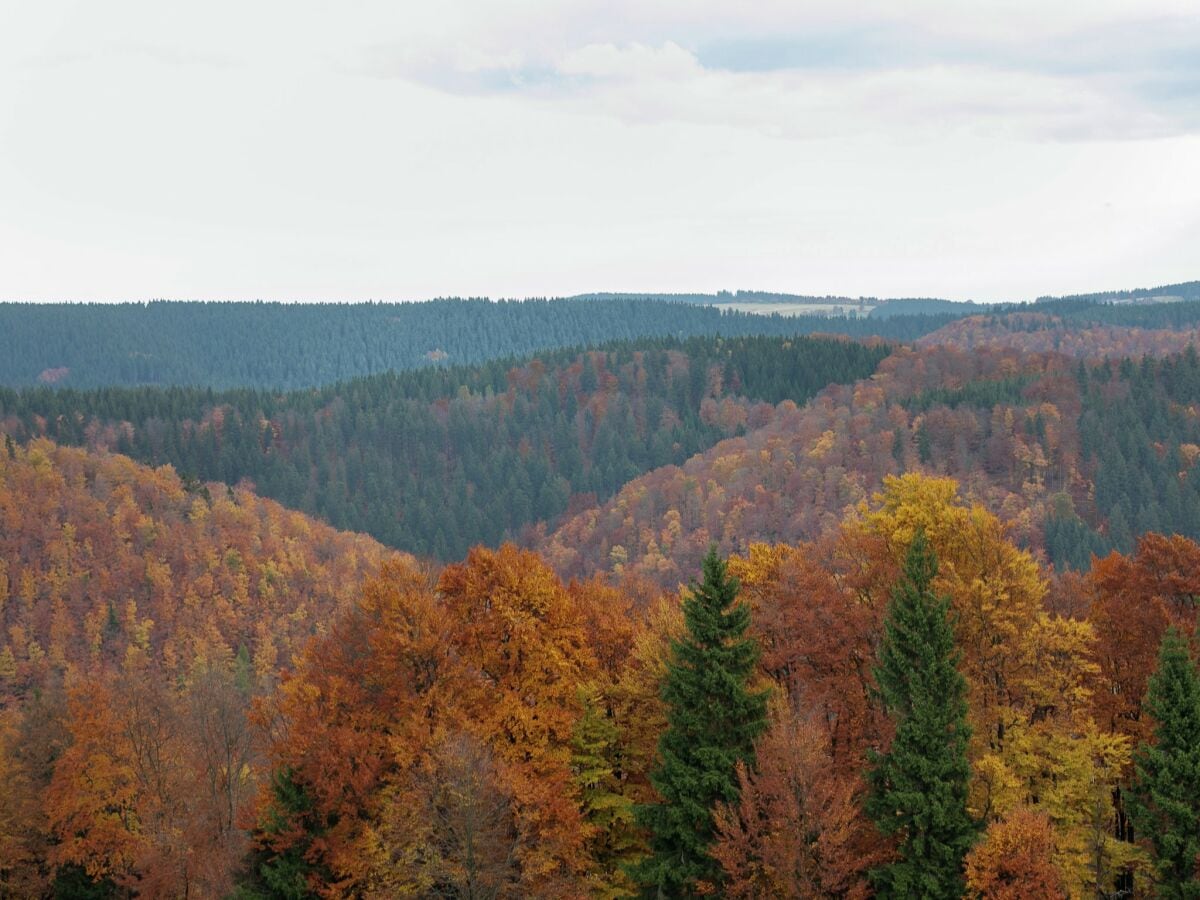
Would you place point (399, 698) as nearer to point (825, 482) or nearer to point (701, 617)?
point (701, 617)

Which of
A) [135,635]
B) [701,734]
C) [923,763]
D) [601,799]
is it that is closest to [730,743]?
[701,734]

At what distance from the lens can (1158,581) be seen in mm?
45031

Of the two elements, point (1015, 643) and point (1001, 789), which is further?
point (1015, 643)

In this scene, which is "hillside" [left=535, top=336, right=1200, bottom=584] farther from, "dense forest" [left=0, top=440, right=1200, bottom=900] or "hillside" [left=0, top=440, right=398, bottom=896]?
"dense forest" [left=0, top=440, right=1200, bottom=900]

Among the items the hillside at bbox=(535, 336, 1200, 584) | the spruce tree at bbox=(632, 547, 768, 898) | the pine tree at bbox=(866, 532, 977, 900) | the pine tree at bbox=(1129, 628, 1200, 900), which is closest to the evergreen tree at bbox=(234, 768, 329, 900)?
the spruce tree at bbox=(632, 547, 768, 898)

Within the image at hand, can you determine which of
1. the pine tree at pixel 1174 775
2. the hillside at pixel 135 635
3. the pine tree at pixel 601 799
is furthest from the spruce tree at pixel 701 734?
the hillside at pixel 135 635

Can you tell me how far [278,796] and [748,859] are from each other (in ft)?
53.9

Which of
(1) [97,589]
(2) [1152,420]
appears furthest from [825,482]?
(1) [97,589]

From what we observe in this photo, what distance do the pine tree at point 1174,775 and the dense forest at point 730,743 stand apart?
0.08 metres

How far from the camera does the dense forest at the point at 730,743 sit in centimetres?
3603

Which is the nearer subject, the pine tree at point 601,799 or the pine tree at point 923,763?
the pine tree at point 923,763

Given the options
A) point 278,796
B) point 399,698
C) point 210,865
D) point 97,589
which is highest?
point 399,698

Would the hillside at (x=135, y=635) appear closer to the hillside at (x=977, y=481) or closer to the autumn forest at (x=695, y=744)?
the autumn forest at (x=695, y=744)

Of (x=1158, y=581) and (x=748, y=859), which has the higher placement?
(x=1158, y=581)
